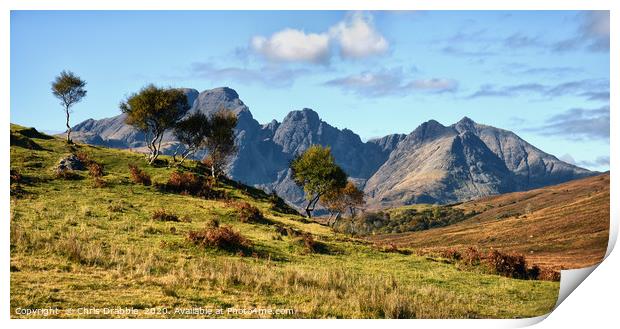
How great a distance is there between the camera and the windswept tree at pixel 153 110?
78812mm

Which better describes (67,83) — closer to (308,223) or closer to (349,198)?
(308,223)

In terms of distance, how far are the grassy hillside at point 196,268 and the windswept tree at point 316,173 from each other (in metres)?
35.7

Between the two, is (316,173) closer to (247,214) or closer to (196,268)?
(247,214)

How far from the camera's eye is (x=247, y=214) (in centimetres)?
5041

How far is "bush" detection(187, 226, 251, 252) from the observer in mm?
36188

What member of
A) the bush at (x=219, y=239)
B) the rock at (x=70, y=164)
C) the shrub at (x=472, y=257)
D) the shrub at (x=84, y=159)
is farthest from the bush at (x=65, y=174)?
the shrub at (x=472, y=257)

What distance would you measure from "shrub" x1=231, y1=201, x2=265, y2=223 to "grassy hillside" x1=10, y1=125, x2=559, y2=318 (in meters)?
0.59

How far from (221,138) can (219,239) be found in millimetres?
49769

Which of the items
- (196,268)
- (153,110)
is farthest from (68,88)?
(196,268)

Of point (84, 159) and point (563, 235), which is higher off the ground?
point (84, 159)

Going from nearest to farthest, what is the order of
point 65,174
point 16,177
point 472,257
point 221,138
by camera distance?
point 472,257 < point 16,177 < point 65,174 < point 221,138

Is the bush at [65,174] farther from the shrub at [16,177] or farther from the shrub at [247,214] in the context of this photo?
the shrub at [247,214]

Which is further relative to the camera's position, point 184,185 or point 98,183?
point 184,185

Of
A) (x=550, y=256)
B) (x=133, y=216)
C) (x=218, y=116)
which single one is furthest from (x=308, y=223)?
(x=218, y=116)
